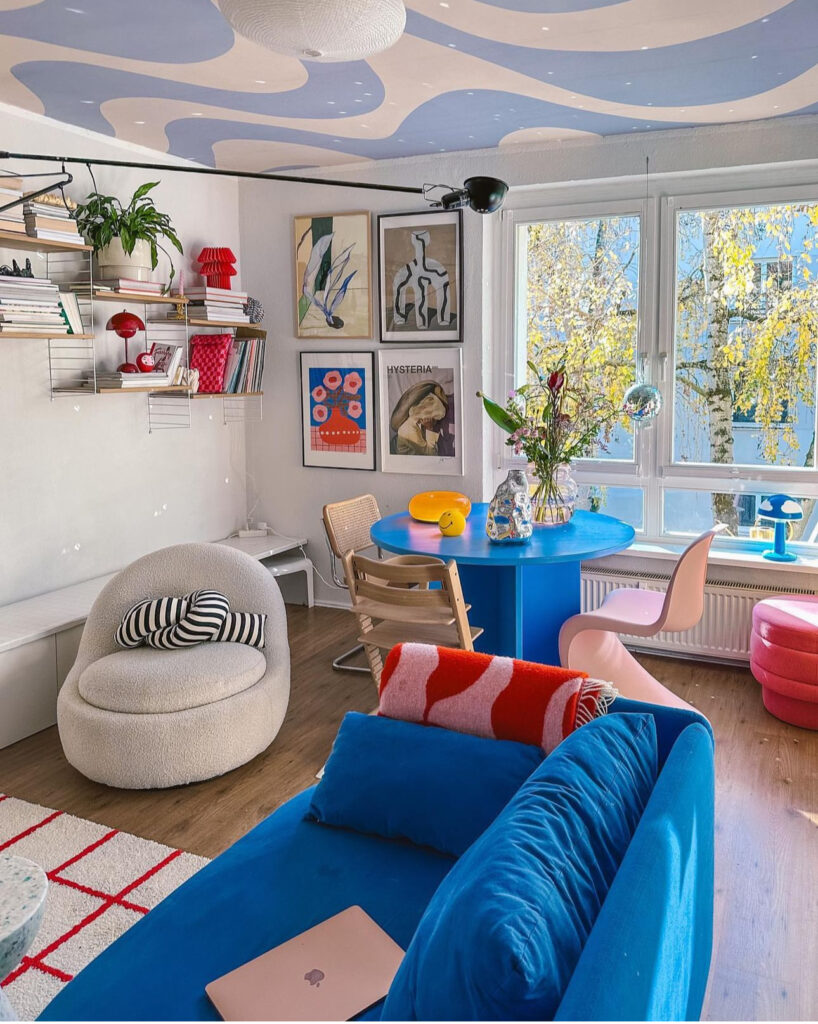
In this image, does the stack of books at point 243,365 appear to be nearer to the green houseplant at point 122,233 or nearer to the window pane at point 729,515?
the green houseplant at point 122,233

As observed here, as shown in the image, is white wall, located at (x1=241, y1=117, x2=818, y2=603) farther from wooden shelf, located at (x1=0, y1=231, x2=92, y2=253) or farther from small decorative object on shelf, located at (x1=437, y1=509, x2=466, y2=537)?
wooden shelf, located at (x1=0, y1=231, x2=92, y2=253)

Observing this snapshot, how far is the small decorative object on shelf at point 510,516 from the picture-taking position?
3473 millimetres

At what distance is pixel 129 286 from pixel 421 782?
307cm

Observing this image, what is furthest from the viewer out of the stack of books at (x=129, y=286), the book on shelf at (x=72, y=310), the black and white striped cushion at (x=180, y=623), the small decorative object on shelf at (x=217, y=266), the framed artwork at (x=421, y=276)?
the small decorative object on shelf at (x=217, y=266)

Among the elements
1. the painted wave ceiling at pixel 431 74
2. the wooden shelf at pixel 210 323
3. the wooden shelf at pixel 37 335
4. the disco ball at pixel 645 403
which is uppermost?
the painted wave ceiling at pixel 431 74

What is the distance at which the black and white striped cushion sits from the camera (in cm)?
326

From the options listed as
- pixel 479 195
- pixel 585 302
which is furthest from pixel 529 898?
pixel 585 302

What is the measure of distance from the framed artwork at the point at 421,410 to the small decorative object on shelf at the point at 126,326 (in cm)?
140

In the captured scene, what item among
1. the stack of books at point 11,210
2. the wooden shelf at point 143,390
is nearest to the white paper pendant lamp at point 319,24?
the stack of books at point 11,210

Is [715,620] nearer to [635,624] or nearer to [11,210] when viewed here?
[635,624]

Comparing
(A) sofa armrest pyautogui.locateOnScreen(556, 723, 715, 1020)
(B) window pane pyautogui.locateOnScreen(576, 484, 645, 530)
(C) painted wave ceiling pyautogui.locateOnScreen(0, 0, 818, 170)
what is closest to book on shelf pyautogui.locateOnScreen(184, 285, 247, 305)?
(C) painted wave ceiling pyautogui.locateOnScreen(0, 0, 818, 170)

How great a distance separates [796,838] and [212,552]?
91.4 inches

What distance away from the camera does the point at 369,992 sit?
4.99 ft

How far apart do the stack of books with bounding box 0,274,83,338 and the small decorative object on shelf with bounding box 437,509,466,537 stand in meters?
1.82
